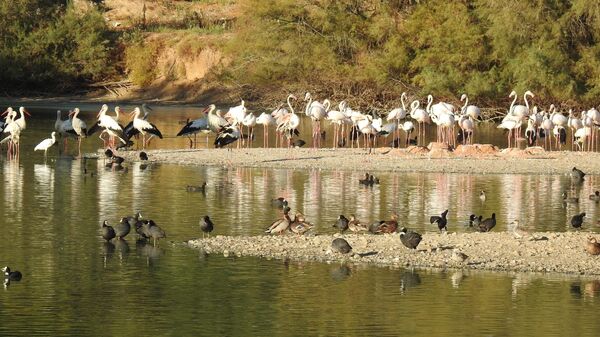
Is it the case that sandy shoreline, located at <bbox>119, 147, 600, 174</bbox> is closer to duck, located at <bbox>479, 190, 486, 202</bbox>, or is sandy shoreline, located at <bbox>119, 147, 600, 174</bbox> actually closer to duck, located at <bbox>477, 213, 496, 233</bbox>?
duck, located at <bbox>479, 190, 486, 202</bbox>

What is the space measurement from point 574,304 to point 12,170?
1666 cm

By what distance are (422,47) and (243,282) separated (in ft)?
120

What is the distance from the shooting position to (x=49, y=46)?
59.8 meters

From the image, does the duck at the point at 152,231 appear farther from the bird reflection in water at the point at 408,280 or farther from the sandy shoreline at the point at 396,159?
the sandy shoreline at the point at 396,159

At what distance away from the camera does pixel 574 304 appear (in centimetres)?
1489

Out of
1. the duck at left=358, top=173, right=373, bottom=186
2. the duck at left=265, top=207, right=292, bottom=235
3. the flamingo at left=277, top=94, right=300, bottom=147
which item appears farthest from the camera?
the flamingo at left=277, top=94, right=300, bottom=147

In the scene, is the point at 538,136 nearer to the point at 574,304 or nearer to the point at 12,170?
the point at 12,170

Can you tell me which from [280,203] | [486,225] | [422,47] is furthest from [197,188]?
[422,47]

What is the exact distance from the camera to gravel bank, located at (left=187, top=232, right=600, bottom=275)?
16.8 m

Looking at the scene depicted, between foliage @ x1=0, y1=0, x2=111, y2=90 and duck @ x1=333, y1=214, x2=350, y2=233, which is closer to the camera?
duck @ x1=333, y1=214, x2=350, y2=233

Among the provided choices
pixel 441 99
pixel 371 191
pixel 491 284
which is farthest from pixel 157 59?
pixel 491 284

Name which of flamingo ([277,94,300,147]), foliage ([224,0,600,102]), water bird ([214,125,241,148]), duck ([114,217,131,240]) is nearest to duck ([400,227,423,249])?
duck ([114,217,131,240])

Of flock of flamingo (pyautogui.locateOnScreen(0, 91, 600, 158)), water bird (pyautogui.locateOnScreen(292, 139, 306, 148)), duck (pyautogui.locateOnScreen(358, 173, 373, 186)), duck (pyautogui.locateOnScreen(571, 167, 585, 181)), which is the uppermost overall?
flock of flamingo (pyautogui.locateOnScreen(0, 91, 600, 158))

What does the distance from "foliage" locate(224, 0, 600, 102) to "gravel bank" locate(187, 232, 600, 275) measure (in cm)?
2887
